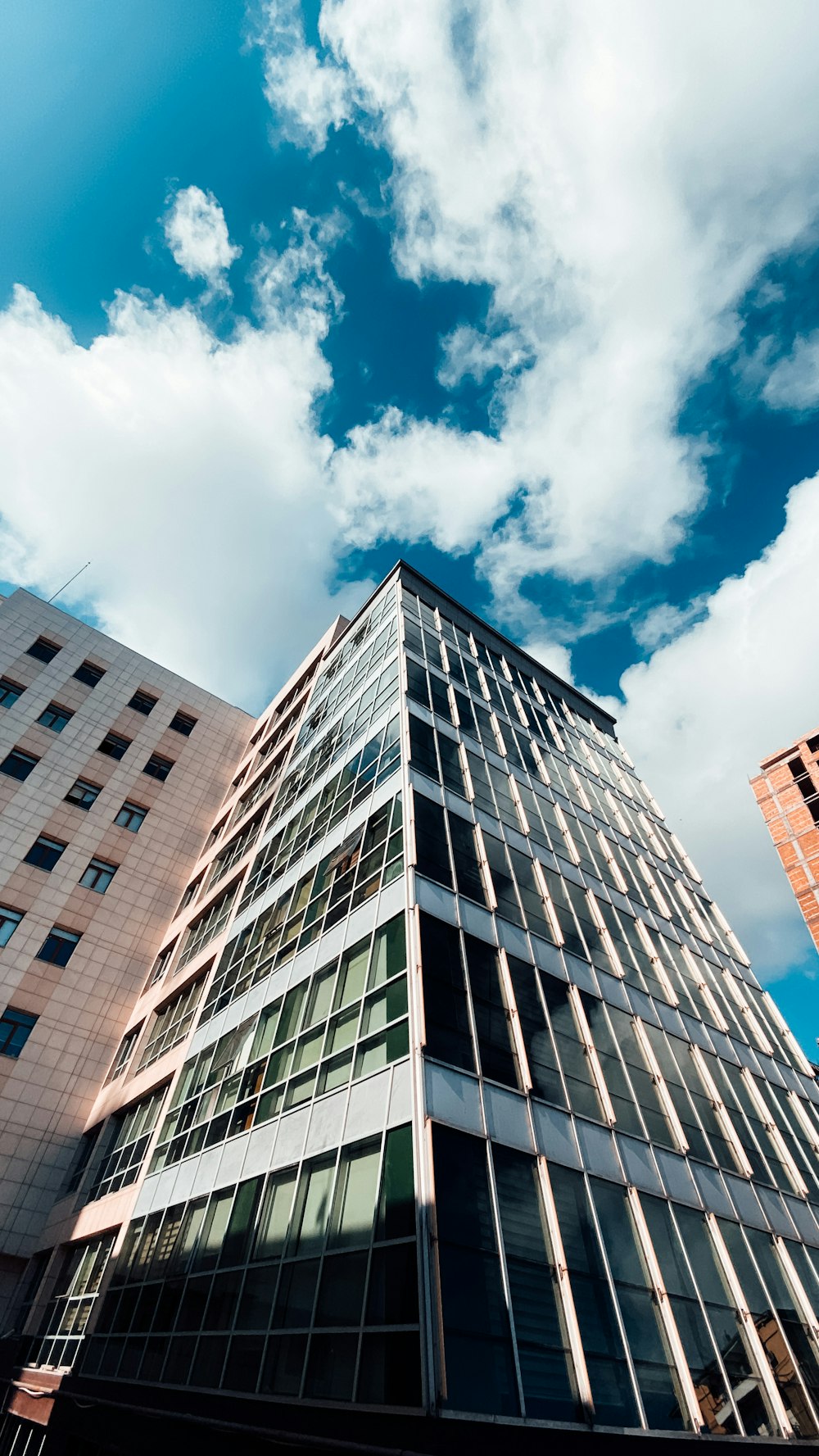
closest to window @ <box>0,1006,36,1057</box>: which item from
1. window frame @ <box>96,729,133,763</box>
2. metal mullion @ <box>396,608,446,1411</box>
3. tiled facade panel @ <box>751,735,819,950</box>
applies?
window frame @ <box>96,729,133,763</box>

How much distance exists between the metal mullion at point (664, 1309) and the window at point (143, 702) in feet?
110

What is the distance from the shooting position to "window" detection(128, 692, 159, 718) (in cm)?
3741

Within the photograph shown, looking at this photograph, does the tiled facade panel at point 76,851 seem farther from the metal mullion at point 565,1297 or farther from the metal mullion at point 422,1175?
the metal mullion at point 565,1297

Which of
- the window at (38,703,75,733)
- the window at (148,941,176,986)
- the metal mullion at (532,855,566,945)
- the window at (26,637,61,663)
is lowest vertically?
the metal mullion at (532,855,566,945)

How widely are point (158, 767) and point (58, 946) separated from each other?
11.6 meters

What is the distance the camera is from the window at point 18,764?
3059 cm

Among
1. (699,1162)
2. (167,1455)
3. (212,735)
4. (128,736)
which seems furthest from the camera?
(212,735)

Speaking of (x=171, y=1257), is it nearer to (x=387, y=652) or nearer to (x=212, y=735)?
(x=387, y=652)

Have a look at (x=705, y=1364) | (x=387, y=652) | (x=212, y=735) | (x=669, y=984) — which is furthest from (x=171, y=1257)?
(x=212, y=735)

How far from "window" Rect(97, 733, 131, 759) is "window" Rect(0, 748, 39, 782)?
332cm

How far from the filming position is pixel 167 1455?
36.4 feet

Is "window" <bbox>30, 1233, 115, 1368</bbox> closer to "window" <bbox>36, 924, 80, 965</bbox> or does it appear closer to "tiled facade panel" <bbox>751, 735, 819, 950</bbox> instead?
"window" <bbox>36, 924, 80, 965</bbox>

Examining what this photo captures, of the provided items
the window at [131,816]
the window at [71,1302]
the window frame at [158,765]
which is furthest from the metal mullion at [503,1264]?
the window frame at [158,765]

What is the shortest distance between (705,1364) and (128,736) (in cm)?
3378
